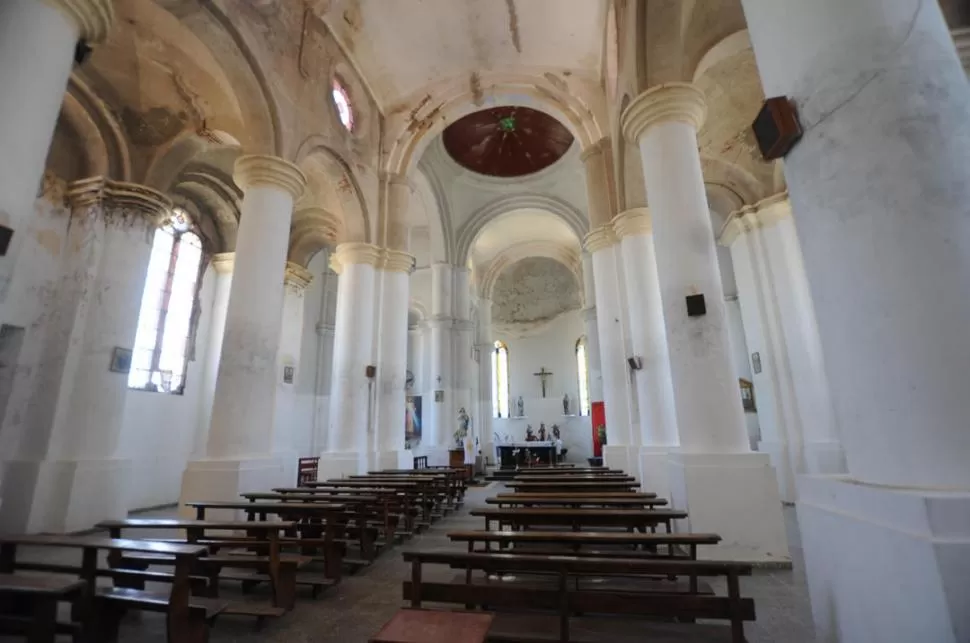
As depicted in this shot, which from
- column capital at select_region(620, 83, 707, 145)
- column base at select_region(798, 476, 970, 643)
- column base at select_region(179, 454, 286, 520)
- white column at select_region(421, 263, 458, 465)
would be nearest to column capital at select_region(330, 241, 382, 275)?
column base at select_region(179, 454, 286, 520)

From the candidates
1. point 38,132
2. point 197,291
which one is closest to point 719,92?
point 38,132

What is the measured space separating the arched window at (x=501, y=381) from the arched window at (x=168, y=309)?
12268 mm

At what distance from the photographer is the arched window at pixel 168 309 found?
855 cm

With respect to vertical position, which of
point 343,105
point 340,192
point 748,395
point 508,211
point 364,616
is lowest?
point 364,616

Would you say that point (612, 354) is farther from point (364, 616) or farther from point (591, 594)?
point (591, 594)

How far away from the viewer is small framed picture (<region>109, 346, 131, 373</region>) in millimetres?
6727

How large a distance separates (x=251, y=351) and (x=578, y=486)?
430 cm

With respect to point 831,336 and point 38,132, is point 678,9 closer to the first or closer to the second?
point 831,336

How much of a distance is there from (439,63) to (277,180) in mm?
5231

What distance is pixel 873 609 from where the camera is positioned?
158cm

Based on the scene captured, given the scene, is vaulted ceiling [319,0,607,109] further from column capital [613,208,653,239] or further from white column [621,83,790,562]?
white column [621,83,790,562]

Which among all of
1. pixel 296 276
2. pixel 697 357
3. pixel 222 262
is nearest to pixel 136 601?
pixel 697 357

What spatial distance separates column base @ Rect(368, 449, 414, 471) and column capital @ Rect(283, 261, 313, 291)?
195 inches

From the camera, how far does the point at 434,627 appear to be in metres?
1.65
